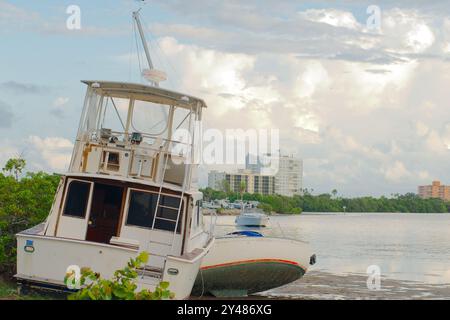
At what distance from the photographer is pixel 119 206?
15938 mm

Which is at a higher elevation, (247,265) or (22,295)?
(247,265)

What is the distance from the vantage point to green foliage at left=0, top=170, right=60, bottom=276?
18648mm

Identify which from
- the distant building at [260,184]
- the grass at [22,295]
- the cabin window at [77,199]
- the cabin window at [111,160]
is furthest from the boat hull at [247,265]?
the distant building at [260,184]

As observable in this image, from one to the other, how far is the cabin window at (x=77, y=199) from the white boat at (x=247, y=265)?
5.14m

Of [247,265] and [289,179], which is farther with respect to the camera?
[289,179]

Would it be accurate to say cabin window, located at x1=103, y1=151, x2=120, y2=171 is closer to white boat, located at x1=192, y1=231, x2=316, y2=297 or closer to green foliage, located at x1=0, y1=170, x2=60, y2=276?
green foliage, located at x1=0, y1=170, x2=60, y2=276

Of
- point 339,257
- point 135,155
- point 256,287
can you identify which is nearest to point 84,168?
point 135,155

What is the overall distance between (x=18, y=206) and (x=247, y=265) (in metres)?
7.18

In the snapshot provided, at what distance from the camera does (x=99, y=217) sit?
52.5 ft

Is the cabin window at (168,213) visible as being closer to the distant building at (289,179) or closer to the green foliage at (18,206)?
the green foliage at (18,206)

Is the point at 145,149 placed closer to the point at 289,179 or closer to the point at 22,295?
the point at 22,295

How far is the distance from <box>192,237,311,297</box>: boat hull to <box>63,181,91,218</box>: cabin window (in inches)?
204

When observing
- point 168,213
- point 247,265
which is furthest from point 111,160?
point 247,265
